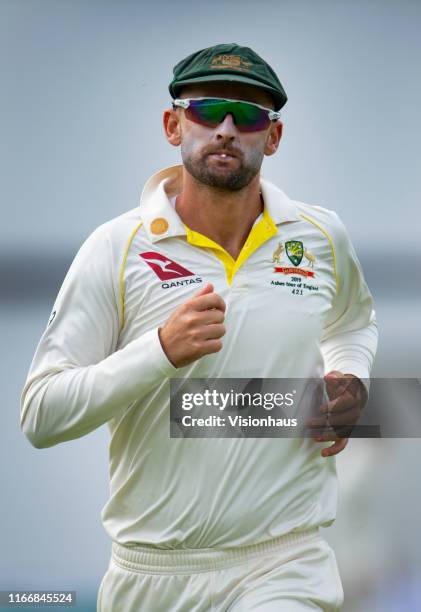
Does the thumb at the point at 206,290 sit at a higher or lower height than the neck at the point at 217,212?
lower

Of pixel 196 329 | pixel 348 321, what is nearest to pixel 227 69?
pixel 196 329

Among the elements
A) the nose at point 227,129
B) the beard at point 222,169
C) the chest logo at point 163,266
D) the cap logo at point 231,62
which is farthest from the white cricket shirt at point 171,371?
the cap logo at point 231,62

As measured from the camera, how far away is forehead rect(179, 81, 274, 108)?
347 centimetres

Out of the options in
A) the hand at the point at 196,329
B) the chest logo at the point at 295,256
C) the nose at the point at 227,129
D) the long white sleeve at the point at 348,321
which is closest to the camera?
the hand at the point at 196,329

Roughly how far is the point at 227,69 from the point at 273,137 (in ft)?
0.88

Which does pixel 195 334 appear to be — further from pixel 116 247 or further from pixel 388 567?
pixel 388 567

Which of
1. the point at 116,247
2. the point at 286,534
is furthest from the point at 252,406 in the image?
the point at 116,247

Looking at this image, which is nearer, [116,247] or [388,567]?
[116,247]

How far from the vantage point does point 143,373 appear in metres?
3.13

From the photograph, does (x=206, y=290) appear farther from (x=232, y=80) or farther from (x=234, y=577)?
(x=234, y=577)

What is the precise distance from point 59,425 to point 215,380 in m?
0.43

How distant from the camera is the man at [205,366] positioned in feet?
10.7

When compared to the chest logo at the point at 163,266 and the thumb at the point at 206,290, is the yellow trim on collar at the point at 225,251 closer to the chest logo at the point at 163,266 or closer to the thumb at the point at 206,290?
the chest logo at the point at 163,266

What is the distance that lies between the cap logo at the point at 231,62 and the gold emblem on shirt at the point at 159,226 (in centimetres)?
Answer: 44
